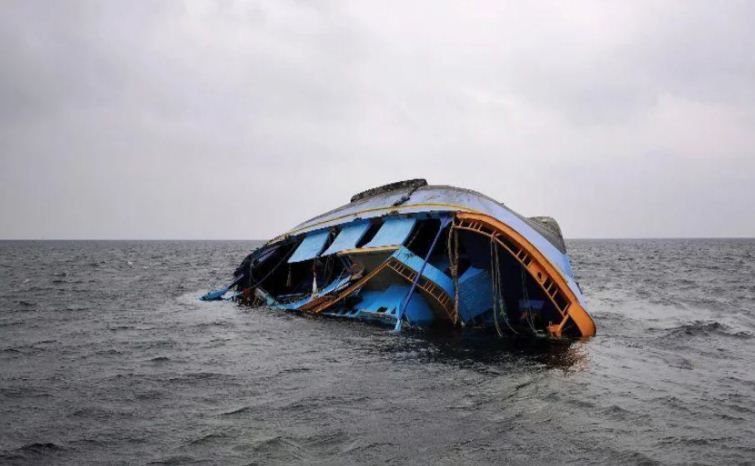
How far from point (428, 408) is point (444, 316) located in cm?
697

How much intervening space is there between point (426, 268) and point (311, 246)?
6.62 metres

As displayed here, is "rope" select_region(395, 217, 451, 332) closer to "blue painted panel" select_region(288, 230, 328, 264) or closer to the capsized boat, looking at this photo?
the capsized boat

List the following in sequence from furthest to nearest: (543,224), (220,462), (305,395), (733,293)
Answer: (733,293) < (543,224) < (305,395) < (220,462)

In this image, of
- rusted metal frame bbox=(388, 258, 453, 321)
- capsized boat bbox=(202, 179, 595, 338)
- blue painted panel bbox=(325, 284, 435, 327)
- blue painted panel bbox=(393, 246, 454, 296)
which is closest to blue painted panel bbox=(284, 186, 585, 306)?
capsized boat bbox=(202, 179, 595, 338)

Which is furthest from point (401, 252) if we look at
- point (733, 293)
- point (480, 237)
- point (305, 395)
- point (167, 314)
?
point (733, 293)

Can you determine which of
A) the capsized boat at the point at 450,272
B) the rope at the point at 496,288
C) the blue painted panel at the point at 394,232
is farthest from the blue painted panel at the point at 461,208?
the rope at the point at 496,288

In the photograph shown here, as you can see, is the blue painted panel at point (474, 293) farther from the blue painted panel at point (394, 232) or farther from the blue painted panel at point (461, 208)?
the blue painted panel at point (394, 232)

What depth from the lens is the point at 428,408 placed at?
314 inches

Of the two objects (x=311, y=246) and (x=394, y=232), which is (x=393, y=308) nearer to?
(x=394, y=232)

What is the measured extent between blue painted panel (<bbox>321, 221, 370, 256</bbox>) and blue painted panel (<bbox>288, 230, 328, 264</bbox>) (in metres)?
0.69

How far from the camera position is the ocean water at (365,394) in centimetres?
651

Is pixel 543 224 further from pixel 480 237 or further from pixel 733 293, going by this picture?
pixel 733 293

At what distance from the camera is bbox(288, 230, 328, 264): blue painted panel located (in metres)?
18.5

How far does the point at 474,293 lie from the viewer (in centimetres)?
1431
